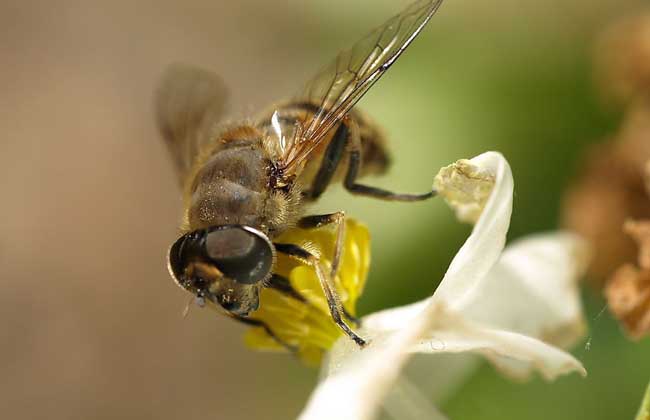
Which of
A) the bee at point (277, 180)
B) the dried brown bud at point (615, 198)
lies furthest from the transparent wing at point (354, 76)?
the dried brown bud at point (615, 198)

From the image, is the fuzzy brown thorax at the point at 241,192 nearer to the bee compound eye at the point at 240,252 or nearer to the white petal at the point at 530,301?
the bee compound eye at the point at 240,252

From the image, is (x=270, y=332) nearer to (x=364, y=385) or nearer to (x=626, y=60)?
(x=364, y=385)

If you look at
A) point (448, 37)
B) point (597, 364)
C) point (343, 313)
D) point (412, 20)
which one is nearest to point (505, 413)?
point (597, 364)

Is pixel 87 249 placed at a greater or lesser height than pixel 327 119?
lesser

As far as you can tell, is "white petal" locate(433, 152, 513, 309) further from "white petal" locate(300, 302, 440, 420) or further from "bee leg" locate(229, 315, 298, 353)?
"bee leg" locate(229, 315, 298, 353)

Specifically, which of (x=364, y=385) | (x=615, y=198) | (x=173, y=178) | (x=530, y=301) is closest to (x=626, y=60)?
(x=615, y=198)

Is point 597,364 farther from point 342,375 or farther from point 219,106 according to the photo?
point 342,375

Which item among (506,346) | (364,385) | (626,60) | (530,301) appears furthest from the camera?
(626,60)
